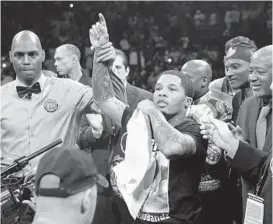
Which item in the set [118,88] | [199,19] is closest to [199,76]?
[118,88]

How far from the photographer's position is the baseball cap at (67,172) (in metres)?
1.79

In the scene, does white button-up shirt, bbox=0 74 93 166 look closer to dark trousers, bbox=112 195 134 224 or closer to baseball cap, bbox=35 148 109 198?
dark trousers, bbox=112 195 134 224

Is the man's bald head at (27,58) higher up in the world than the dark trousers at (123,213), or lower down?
higher up

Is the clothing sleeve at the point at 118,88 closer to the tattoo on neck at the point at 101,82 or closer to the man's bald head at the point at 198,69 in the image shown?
the tattoo on neck at the point at 101,82

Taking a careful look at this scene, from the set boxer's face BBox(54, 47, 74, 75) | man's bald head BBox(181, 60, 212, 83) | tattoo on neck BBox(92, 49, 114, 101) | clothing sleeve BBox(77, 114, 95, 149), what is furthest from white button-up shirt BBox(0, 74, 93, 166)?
boxer's face BBox(54, 47, 74, 75)

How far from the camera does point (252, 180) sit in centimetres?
331

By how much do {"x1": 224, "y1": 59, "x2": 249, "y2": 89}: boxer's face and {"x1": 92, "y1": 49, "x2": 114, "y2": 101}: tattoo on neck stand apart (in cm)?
141

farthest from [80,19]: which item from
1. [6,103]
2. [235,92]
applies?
[6,103]

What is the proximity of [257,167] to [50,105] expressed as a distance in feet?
4.49

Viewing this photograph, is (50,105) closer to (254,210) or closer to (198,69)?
(198,69)

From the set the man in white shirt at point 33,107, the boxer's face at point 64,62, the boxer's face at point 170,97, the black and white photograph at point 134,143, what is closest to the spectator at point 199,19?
the boxer's face at point 64,62

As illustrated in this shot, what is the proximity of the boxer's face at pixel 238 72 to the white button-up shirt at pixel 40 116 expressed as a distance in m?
1.27

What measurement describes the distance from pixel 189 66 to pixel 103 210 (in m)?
1.24

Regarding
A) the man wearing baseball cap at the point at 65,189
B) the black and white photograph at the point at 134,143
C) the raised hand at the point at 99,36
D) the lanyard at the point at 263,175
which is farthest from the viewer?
the raised hand at the point at 99,36
